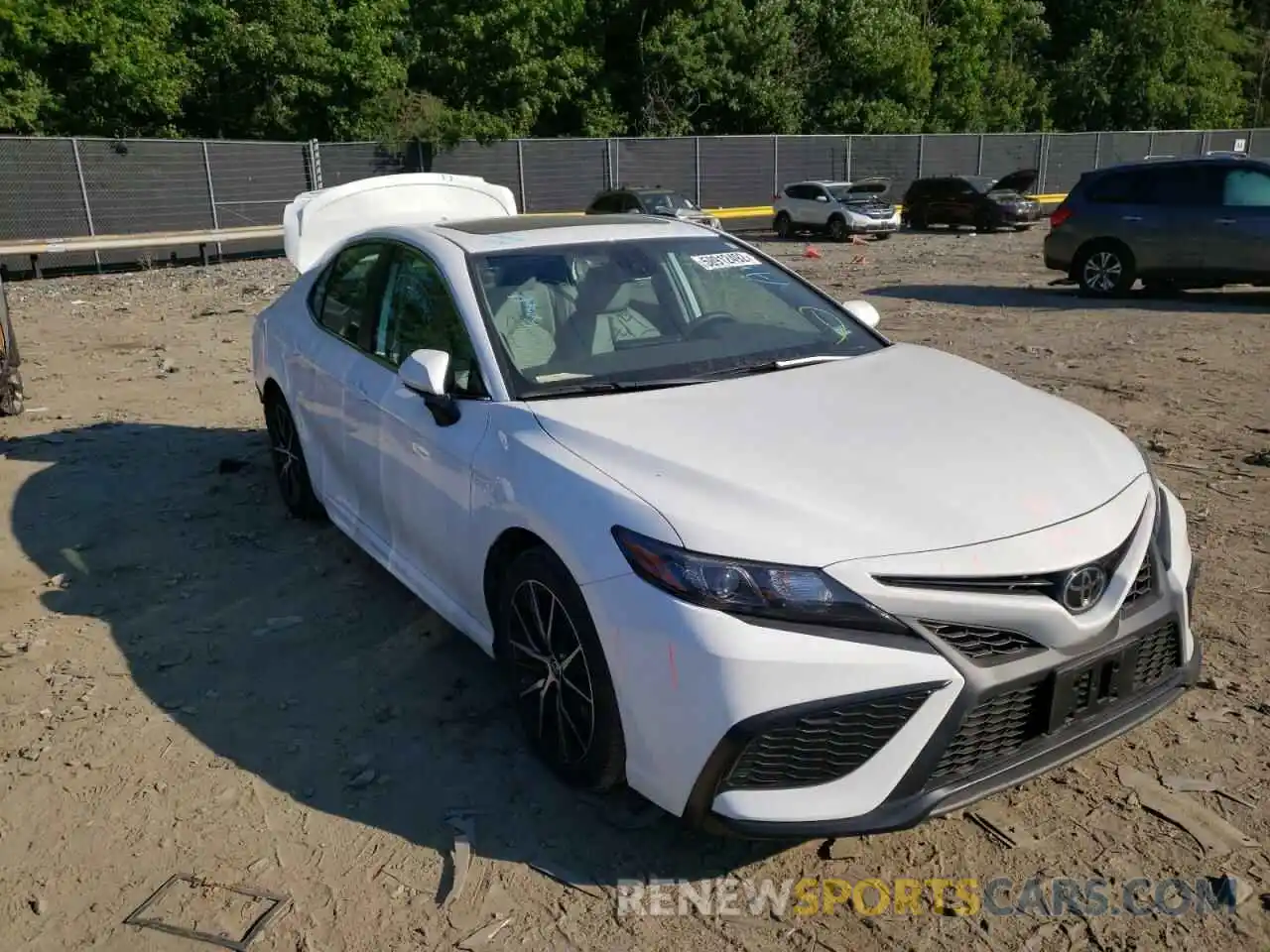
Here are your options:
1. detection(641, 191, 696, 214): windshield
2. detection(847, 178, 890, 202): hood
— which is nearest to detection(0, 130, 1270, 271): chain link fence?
detection(641, 191, 696, 214): windshield

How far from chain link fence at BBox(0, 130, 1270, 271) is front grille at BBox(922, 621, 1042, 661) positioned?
2206 centimetres

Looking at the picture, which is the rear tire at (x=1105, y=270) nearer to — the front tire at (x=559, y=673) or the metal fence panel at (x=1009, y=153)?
the front tire at (x=559, y=673)

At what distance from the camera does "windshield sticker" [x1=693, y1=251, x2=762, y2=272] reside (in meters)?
4.21

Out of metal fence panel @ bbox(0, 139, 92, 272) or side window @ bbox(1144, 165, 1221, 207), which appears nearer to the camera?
side window @ bbox(1144, 165, 1221, 207)

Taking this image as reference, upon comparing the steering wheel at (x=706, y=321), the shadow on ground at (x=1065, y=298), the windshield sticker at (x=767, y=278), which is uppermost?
the windshield sticker at (x=767, y=278)

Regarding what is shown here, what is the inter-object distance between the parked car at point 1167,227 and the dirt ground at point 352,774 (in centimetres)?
659

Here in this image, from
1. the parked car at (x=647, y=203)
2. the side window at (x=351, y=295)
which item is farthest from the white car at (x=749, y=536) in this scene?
the parked car at (x=647, y=203)

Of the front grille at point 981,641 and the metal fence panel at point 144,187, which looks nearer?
the front grille at point 981,641

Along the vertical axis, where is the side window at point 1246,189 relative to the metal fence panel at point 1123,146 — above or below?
above

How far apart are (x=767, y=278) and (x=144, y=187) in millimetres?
21063

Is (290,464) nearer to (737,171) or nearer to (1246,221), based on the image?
(1246,221)

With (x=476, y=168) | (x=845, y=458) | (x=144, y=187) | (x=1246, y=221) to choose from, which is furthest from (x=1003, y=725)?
(x=476, y=168)

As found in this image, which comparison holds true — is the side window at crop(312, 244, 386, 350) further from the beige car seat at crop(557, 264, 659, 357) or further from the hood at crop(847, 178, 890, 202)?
the hood at crop(847, 178, 890, 202)

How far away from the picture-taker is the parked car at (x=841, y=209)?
24969mm
